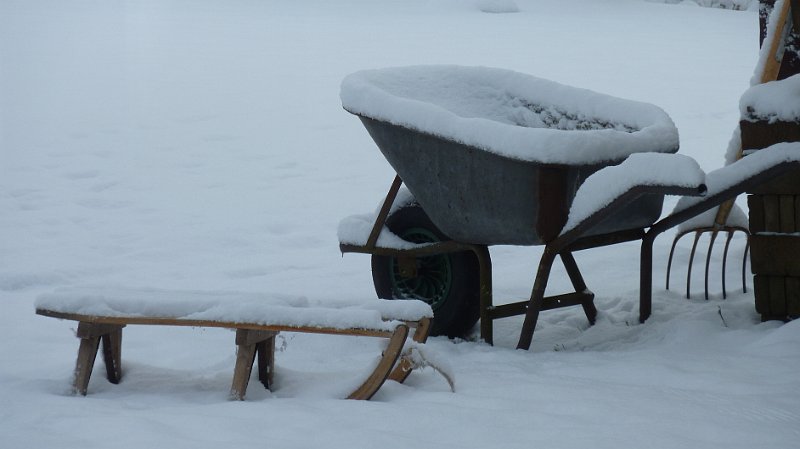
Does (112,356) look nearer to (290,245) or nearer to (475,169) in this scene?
(475,169)

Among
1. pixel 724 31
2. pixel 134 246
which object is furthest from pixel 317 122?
pixel 724 31

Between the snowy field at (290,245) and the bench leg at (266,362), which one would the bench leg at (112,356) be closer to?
the snowy field at (290,245)

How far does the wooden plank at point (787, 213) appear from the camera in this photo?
344cm

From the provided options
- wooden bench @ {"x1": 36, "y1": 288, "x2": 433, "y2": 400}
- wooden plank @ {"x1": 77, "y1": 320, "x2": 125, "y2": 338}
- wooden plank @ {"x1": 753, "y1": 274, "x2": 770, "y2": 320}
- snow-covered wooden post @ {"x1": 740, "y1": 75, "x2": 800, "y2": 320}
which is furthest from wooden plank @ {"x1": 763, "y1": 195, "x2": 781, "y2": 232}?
wooden plank @ {"x1": 77, "y1": 320, "x2": 125, "y2": 338}

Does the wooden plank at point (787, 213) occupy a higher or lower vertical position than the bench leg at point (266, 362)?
higher

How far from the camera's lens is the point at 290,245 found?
5961 millimetres

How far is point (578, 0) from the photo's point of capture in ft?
67.1

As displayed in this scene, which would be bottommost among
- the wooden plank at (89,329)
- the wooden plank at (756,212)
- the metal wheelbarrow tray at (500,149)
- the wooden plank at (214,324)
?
the wooden plank at (89,329)

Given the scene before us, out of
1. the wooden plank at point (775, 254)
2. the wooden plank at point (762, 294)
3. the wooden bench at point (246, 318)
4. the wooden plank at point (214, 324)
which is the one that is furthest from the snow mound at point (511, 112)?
the wooden plank at point (214, 324)

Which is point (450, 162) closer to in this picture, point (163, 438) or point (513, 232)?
point (513, 232)

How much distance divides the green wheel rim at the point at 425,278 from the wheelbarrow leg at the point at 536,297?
1.44 ft

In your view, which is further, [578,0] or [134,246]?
[578,0]

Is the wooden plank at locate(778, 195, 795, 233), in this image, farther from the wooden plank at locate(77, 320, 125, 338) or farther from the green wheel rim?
the wooden plank at locate(77, 320, 125, 338)

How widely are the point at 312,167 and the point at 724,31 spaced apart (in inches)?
402
